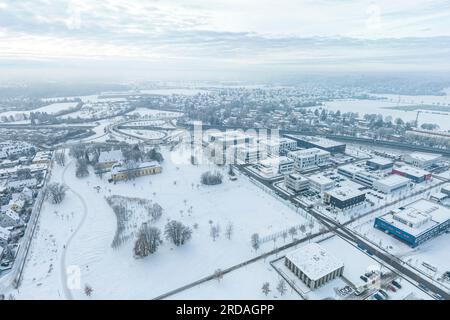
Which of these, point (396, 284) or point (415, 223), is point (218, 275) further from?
point (415, 223)

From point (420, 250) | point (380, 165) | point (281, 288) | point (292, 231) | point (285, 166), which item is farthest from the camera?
point (380, 165)

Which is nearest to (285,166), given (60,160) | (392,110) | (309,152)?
(309,152)

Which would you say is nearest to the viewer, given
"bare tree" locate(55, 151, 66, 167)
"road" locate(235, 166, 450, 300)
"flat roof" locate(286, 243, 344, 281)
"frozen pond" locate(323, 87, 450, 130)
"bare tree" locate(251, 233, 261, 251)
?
"flat roof" locate(286, 243, 344, 281)

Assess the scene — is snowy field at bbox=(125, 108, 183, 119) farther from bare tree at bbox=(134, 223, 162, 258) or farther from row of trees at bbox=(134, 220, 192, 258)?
bare tree at bbox=(134, 223, 162, 258)

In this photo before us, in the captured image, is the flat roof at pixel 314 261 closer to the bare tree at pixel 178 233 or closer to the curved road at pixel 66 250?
the bare tree at pixel 178 233

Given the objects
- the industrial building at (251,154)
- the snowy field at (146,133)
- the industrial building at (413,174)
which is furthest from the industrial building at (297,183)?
the snowy field at (146,133)

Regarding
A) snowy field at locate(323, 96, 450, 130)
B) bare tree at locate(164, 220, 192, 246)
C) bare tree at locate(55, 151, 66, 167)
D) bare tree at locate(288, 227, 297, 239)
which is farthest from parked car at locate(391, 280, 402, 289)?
snowy field at locate(323, 96, 450, 130)
